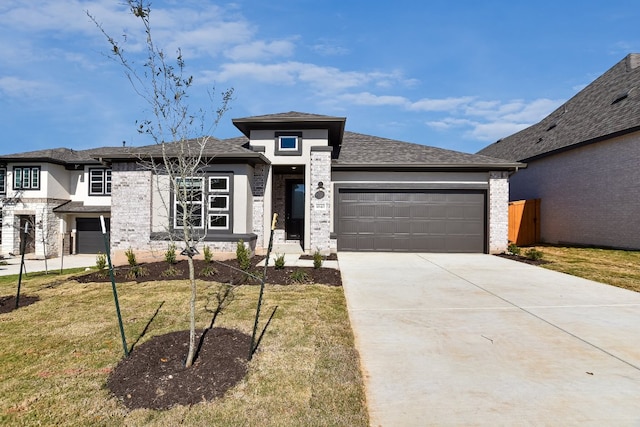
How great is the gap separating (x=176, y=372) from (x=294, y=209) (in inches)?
461

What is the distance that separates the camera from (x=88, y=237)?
19.8 m

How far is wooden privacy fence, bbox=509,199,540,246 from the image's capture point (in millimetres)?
16594

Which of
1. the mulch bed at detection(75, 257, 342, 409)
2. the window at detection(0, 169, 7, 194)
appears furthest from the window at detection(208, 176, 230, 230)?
the window at detection(0, 169, 7, 194)

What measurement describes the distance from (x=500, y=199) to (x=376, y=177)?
5.00m

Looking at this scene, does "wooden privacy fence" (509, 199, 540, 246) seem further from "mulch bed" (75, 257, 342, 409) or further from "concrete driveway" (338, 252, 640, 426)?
"mulch bed" (75, 257, 342, 409)

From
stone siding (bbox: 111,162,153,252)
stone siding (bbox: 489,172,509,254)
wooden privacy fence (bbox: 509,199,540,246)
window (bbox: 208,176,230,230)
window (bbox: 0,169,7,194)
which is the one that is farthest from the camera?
window (bbox: 0,169,7,194)

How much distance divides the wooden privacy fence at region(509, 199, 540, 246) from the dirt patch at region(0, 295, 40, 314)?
18155 millimetres

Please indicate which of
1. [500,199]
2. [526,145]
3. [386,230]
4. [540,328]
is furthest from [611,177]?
[540,328]

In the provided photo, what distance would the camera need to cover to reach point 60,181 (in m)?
19.8

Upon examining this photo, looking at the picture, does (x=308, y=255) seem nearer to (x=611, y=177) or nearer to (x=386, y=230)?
(x=386, y=230)

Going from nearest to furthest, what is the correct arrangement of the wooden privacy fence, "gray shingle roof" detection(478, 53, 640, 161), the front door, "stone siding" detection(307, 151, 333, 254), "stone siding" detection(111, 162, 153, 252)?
"stone siding" detection(111, 162, 153, 252), "stone siding" detection(307, 151, 333, 254), "gray shingle roof" detection(478, 53, 640, 161), the front door, the wooden privacy fence

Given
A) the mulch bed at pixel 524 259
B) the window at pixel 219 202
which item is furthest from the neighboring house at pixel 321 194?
the mulch bed at pixel 524 259

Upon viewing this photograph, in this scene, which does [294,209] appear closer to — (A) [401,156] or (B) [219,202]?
(B) [219,202]

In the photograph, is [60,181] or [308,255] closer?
[308,255]
